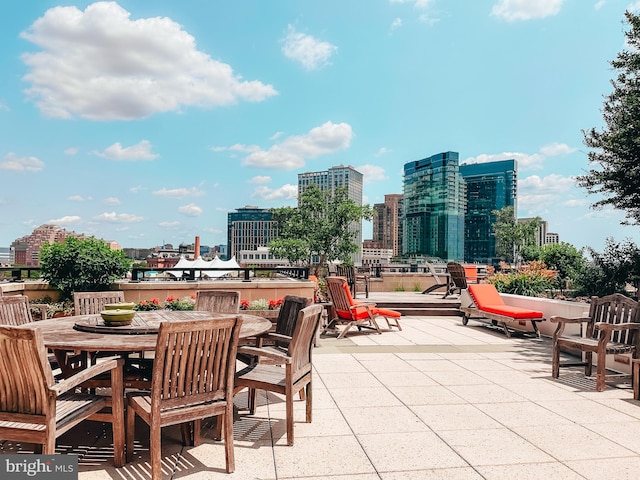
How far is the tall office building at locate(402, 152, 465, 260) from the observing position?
85.1 metres

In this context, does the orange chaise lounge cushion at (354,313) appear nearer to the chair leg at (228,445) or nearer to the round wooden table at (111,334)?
the round wooden table at (111,334)

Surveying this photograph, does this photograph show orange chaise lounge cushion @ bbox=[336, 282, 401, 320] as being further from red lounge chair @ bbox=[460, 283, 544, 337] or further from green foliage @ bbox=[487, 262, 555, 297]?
green foliage @ bbox=[487, 262, 555, 297]

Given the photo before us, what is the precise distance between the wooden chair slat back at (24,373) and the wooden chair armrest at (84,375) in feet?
0.19

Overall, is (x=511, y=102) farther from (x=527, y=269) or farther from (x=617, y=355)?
(x=617, y=355)

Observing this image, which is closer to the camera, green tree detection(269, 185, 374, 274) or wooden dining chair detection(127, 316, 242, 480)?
wooden dining chair detection(127, 316, 242, 480)

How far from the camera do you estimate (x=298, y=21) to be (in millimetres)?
10586

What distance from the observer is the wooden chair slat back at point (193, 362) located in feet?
8.41

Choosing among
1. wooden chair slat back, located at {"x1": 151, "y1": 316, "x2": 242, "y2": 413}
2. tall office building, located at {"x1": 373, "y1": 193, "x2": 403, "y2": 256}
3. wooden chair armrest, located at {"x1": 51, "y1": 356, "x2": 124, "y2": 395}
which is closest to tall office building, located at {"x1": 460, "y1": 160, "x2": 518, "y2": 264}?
tall office building, located at {"x1": 373, "y1": 193, "x2": 403, "y2": 256}

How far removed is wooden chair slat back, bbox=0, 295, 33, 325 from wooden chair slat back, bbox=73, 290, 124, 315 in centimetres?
44

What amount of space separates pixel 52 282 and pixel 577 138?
10065 mm

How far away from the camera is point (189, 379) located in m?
2.69

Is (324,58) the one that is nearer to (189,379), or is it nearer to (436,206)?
(189,379)

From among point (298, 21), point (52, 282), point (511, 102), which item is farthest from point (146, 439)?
point (511, 102)

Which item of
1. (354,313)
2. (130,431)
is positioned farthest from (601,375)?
(130,431)
